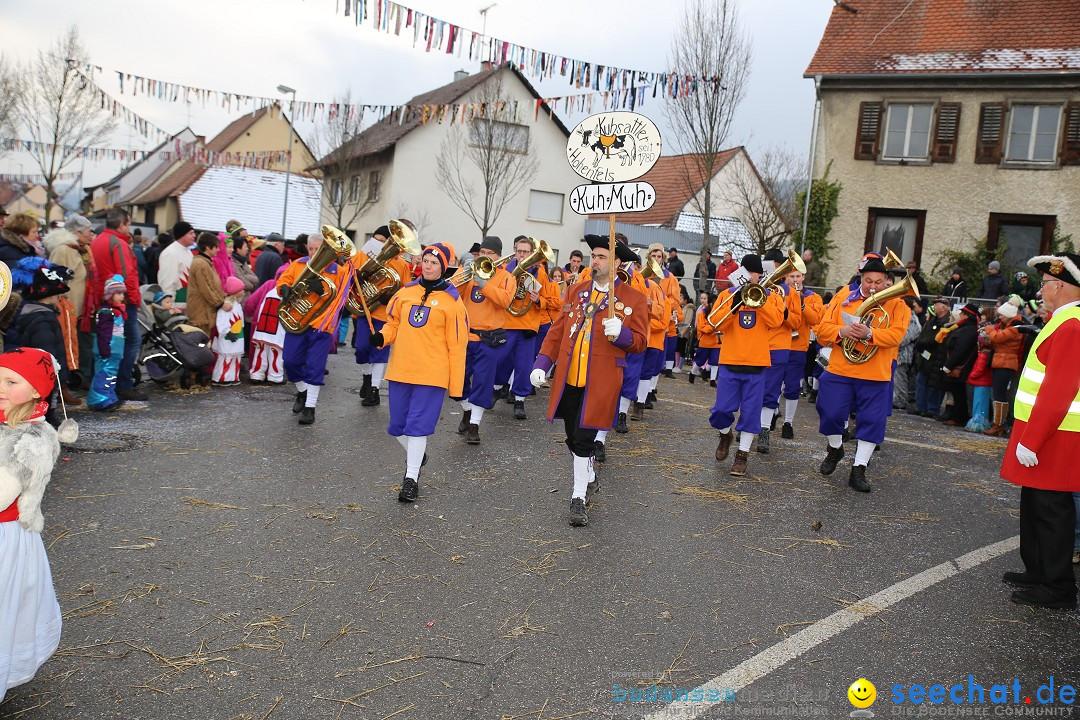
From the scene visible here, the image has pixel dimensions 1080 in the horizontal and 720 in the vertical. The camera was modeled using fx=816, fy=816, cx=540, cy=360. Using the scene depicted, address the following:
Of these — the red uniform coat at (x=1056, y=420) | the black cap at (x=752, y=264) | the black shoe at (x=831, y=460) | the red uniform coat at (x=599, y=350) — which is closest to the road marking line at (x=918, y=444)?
the black shoe at (x=831, y=460)

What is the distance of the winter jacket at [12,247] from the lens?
26.3 feet

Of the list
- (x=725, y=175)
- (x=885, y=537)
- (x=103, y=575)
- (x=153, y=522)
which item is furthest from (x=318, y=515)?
(x=725, y=175)

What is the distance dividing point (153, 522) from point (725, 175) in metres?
36.1

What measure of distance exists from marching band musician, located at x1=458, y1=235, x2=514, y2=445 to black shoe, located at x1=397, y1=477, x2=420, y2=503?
214 cm

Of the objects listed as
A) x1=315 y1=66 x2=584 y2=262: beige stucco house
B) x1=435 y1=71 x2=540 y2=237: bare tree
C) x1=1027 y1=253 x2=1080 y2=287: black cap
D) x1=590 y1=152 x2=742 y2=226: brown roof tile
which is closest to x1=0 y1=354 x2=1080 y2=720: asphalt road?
x1=1027 y1=253 x2=1080 y2=287: black cap

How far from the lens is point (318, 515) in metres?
Result: 5.68

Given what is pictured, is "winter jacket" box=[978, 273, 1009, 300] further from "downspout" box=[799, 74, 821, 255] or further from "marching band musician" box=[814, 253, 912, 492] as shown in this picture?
"marching band musician" box=[814, 253, 912, 492]

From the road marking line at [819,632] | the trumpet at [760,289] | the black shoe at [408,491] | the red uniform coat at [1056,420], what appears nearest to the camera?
the road marking line at [819,632]

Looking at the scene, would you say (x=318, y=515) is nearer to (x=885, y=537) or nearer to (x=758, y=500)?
(x=758, y=500)

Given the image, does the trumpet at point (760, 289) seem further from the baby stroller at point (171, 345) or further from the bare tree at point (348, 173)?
the bare tree at point (348, 173)

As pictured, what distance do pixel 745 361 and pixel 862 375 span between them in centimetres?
102

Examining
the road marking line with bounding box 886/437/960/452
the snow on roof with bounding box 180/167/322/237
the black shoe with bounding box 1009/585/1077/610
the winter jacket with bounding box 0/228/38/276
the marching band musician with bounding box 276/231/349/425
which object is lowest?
the black shoe with bounding box 1009/585/1077/610

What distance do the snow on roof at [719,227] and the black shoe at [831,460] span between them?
2784 centimetres

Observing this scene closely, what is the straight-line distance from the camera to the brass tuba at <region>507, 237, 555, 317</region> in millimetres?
9602
